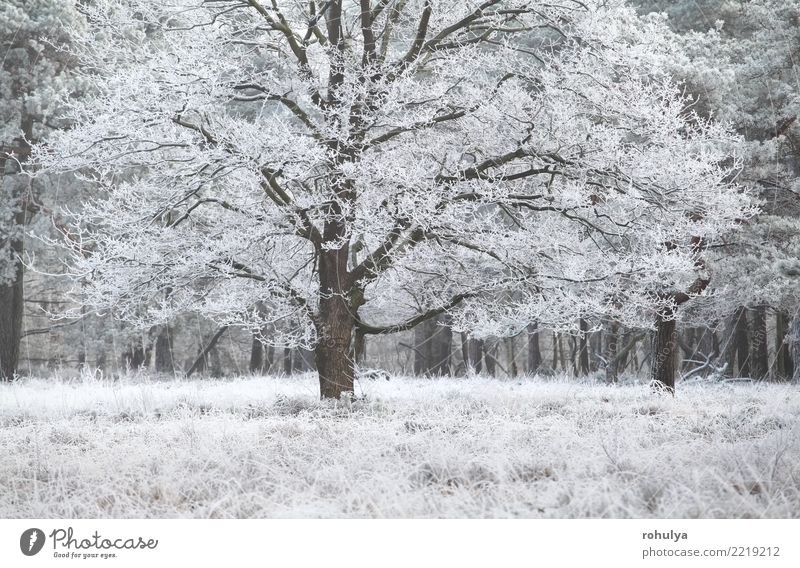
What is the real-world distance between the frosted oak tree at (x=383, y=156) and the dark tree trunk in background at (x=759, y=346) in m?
6.29

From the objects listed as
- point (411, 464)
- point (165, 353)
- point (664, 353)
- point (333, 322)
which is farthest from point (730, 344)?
point (165, 353)

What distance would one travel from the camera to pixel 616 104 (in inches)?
254

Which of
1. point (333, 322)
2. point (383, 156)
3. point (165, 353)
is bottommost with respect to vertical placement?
point (165, 353)

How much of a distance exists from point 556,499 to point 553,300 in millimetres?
3564

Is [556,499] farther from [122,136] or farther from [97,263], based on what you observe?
[122,136]

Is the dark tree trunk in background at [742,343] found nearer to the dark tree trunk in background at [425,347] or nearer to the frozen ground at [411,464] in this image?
the dark tree trunk in background at [425,347]

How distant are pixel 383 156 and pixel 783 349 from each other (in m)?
8.72

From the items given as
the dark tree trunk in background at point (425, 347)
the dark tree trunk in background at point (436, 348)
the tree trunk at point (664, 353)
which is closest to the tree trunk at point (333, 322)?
the tree trunk at point (664, 353)

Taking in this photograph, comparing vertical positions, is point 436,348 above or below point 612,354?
below

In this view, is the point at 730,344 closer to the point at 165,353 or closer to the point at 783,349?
the point at 783,349

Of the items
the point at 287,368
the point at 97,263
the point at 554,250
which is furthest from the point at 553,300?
the point at 287,368

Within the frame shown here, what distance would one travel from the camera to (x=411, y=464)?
4102mm

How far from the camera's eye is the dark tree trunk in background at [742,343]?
45.4 ft

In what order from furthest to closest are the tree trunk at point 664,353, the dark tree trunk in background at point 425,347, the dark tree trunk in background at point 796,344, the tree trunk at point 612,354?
the dark tree trunk in background at point 425,347 < the tree trunk at point 612,354 < the tree trunk at point 664,353 < the dark tree trunk in background at point 796,344
